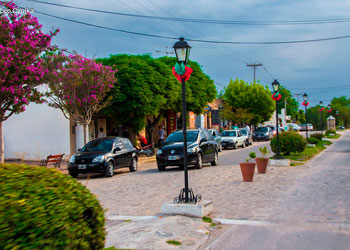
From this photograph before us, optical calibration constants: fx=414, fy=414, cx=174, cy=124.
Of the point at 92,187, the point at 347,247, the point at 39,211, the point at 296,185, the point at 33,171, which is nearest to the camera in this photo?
the point at 39,211

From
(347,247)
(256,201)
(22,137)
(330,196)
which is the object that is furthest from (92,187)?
(22,137)

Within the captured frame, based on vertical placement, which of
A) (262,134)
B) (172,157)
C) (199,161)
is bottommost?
(199,161)

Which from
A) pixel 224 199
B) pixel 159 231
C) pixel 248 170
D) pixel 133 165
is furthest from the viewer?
pixel 133 165

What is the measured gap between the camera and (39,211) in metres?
3.12

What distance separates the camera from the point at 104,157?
1614 cm

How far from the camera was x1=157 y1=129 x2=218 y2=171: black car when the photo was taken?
56.0 feet

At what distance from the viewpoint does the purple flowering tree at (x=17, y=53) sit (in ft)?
48.5

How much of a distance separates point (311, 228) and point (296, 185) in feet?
17.7

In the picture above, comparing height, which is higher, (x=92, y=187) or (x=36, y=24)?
(x=36, y=24)

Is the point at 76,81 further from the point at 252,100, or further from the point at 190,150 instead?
the point at 252,100

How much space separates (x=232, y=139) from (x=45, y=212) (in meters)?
32.0

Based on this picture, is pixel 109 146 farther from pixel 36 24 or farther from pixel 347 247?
pixel 347 247

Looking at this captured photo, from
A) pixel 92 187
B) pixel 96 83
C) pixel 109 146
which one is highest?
pixel 96 83

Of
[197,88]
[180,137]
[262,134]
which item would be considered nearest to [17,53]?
[180,137]
